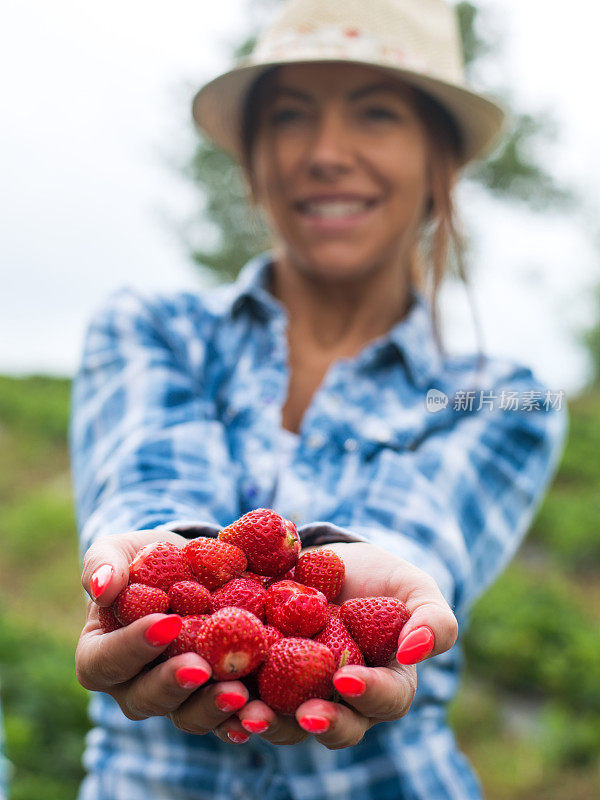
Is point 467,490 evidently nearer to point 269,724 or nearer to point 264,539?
point 264,539

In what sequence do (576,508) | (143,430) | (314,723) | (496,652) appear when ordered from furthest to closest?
(576,508), (496,652), (143,430), (314,723)

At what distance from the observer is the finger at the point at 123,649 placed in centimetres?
78

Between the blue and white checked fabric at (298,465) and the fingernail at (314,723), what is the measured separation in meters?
0.35

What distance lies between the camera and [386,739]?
1279mm

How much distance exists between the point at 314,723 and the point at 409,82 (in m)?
1.24

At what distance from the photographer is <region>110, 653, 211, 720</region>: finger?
78 cm

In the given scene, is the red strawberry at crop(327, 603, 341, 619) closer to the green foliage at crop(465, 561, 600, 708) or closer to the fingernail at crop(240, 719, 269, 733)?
the fingernail at crop(240, 719, 269, 733)

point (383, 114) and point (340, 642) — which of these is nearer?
point (340, 642)

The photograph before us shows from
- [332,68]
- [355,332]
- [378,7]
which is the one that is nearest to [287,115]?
[332,68]

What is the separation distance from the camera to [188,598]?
92 centimetres

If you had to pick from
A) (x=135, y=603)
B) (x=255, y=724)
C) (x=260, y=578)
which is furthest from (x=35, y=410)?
(x=255, y=724)

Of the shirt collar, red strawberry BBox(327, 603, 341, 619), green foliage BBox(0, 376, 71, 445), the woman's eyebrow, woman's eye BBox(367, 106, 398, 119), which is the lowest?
green foliage BBox(0, 376, 71, 445)

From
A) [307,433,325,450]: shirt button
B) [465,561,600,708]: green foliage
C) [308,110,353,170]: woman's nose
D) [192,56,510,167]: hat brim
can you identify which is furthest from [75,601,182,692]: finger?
[465,561,600,708]: green foliage

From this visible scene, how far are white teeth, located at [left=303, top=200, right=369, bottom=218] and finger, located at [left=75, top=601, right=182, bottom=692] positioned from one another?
37.8 inches
